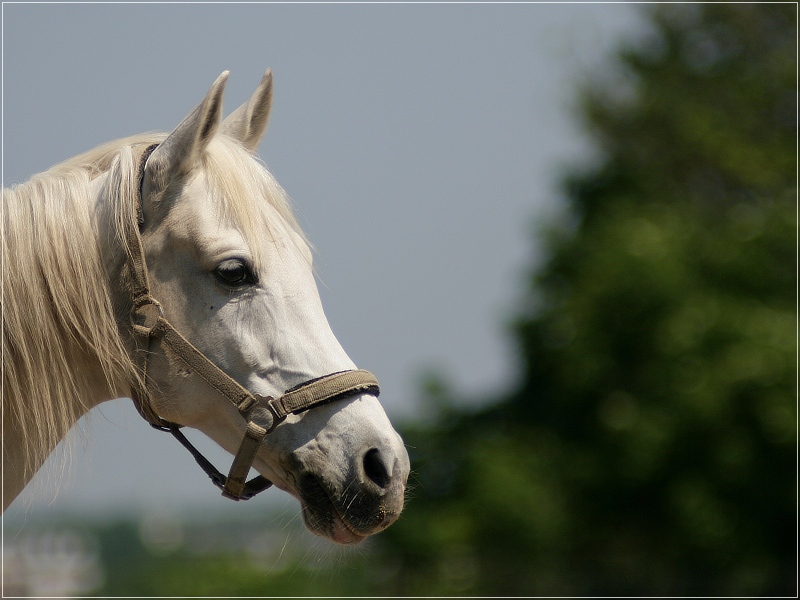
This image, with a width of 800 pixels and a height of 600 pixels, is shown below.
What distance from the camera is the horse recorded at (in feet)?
6.95

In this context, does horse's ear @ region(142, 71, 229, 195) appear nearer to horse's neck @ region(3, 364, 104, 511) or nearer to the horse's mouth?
horse's neck @ region(3, 364, 104, 511)

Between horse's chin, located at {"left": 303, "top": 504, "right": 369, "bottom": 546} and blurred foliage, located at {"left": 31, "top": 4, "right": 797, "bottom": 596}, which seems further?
blurred foliage, located at {"left": 31, "top": 4, "right": 797, "bottom": 596}

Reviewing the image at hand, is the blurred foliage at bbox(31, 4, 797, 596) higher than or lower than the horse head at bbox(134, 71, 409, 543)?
lower

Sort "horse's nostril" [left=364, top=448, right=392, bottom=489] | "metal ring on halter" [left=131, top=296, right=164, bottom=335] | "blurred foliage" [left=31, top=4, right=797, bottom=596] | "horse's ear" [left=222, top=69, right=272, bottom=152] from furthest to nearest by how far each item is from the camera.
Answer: "blurred foliage" [left=31, top=4, right=797, bottom=596], "horse's ear" [left=222, top=69, right=272, bottom=152], "metal ring on halter" [left=131, top=296, right=164, bottom=335], "horse's nostril" [left=364, top=448, right=392, bottom=489]

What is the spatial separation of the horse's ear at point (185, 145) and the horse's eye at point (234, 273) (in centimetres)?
27

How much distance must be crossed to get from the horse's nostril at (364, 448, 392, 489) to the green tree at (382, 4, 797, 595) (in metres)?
11.8

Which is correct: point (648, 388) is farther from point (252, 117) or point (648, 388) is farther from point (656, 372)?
point (252, 117)

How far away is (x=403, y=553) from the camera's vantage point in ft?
57.5

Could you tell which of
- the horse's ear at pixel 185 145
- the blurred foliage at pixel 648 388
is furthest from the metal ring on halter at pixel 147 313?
the blurred foliage at pixel 648 388

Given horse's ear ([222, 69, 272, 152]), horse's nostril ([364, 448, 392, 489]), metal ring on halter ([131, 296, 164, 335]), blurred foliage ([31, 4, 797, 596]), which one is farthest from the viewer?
blurred foliage ([31, 4, 797, 596])

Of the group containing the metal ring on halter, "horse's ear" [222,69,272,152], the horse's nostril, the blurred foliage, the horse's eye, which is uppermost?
"horse's ear" [222,69,272,152]

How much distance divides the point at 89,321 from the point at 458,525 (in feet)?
50.7

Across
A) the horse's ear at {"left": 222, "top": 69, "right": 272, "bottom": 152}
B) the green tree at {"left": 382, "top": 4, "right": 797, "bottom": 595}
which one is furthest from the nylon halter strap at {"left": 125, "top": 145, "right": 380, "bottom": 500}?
the green tree at {"left": 382, "top": 4, "right": 797, "bottom": 595}

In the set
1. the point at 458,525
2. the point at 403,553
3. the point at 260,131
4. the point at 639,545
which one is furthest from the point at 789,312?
the point at 260,131
